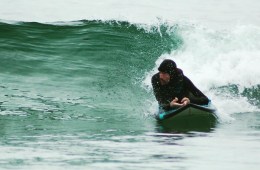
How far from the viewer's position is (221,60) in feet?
75.3

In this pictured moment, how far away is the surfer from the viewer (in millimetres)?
12305

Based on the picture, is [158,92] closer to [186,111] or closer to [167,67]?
[167,67]

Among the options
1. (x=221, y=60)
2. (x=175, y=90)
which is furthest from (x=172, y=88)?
(x=221, y=60)

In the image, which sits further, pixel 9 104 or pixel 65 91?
pixel 65 91

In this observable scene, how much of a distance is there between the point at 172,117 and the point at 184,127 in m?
0.54

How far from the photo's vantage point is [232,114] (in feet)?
47.0

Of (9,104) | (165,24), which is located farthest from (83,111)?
(165,24)

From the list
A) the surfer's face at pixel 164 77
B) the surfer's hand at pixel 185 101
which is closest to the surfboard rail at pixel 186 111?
the surfer's hand at pixel 185 101

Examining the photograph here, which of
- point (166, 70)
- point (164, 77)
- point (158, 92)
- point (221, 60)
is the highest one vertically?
point (221, 60)

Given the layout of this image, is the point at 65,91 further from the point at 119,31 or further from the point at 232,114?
the point at 119,31

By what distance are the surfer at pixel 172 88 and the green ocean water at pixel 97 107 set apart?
48cm

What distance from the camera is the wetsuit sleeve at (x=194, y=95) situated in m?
12.6

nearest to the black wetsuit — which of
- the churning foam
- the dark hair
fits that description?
the dark hair

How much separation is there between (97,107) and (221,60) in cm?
883
